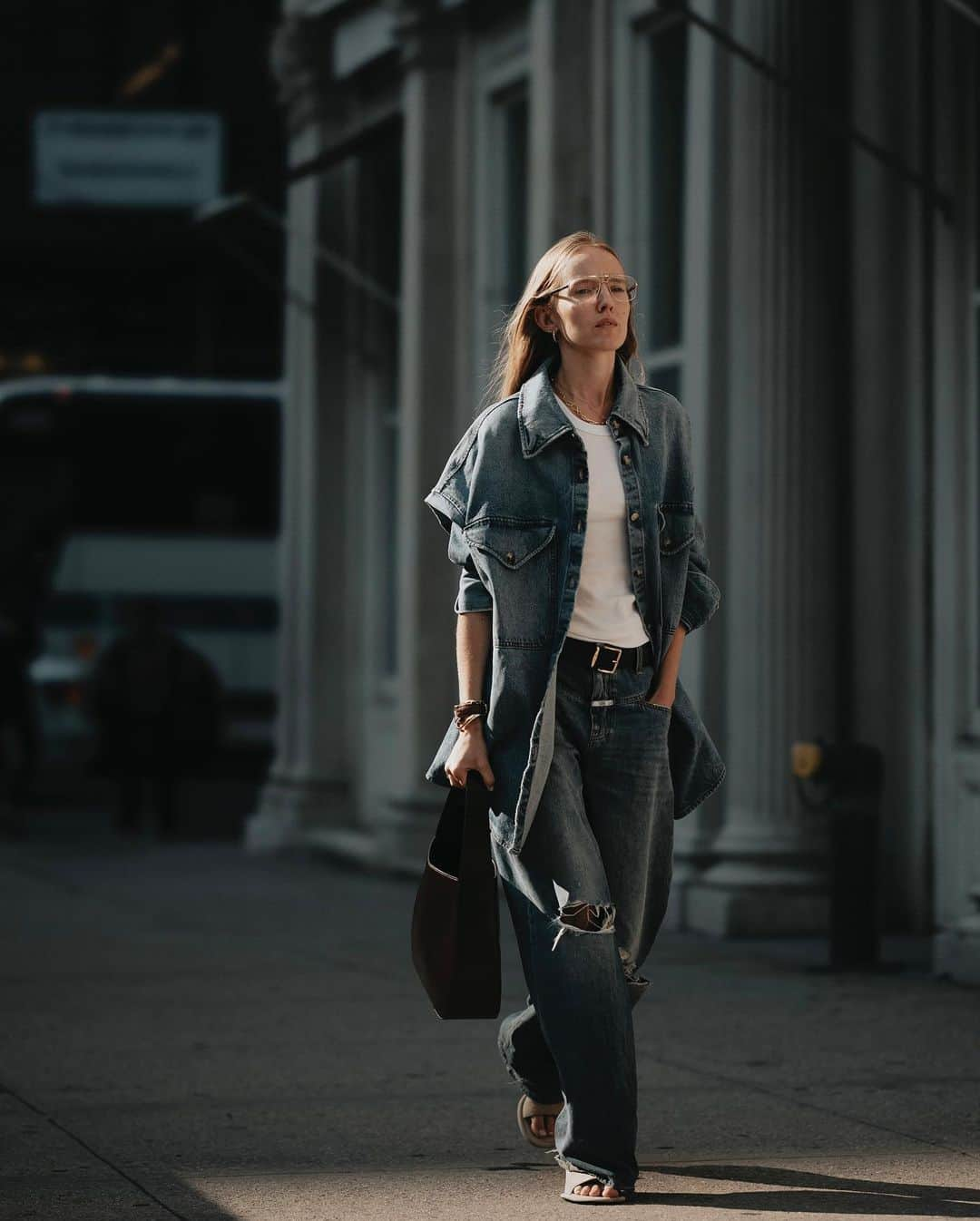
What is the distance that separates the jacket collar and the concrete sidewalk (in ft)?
5.20

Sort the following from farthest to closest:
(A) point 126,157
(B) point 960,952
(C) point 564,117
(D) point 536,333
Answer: (A) point 126,157 < (C) point 564,117 < (B) point 960,952 < (D) point 536,333

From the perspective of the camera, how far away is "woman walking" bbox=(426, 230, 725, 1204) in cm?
512

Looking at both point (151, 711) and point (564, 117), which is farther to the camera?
point (151, 711)

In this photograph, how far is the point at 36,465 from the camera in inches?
948

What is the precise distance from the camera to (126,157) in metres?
26.6

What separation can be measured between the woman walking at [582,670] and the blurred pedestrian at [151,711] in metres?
12.1

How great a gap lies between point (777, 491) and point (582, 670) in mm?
5134

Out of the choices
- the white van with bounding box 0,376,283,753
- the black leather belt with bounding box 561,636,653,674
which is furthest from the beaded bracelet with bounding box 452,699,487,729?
the white van with bounding box 0,376,283,753

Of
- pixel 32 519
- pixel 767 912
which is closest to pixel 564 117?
pixel 767 912

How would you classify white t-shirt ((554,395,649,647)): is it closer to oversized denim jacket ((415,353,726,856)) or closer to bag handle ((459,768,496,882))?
oversized denim jacket ((415,353,726,856))

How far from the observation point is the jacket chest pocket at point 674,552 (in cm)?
529

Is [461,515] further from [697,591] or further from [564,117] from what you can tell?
[564,117]

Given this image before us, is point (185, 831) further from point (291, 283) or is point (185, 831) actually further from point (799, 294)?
point (799, 294)

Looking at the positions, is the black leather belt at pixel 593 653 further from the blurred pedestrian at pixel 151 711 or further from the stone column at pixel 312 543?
the blurred pedestrian at pixel 151 711
